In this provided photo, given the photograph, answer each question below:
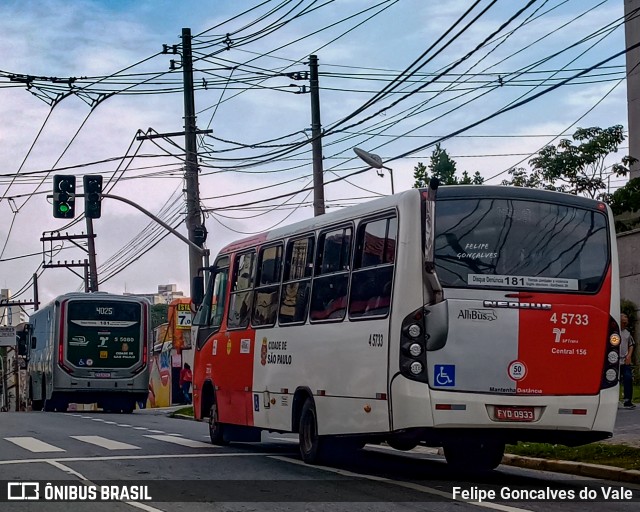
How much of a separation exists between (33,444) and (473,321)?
26.0 ft

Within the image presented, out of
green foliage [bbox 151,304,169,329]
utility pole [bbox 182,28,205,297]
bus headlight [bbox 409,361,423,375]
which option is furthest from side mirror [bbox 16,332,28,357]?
green foliage [bbox 151,304,169,329]

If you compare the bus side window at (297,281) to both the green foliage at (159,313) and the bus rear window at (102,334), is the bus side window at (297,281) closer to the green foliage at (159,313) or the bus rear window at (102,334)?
the bus rear window at (102,334)

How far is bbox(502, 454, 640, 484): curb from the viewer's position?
502 inches

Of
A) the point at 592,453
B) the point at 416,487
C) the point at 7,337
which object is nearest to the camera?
the point at 416,487

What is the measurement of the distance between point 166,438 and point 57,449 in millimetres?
3100

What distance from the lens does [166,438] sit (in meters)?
18.7

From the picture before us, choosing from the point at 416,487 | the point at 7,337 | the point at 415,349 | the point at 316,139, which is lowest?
the point at 416,487

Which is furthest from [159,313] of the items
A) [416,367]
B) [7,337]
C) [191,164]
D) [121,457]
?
[416,367]

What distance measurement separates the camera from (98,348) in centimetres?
3397

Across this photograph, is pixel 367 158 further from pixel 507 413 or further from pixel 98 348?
pixel 507 413

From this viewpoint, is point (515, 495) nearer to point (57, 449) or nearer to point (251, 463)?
point (251, 463)

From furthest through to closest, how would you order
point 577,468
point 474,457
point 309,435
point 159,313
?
1. point 159,313
2. point 309,435
3. point 474,457
4. point 577,468

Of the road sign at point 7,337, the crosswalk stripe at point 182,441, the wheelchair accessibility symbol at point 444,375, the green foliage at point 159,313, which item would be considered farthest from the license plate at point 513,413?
the green foliage at point 159,313

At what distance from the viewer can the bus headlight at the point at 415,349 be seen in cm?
1161
